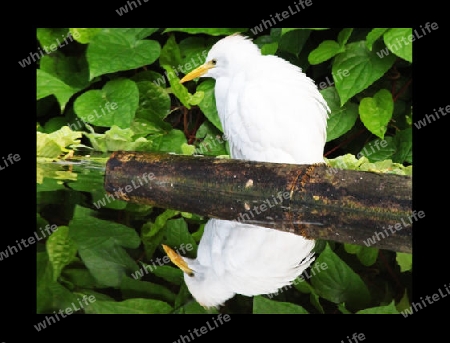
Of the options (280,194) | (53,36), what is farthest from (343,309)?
(53,36)

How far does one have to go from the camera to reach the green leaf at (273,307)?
1.06 m

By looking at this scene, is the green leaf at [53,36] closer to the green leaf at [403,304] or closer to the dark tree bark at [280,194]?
the dark tree bark at [280,194]

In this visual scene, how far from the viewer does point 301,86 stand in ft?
5.08

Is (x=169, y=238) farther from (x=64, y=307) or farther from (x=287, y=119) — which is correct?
(x=287, y=119)

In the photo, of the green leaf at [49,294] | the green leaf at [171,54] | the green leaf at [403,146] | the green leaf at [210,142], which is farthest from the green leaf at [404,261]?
the green leaf at [171,54]

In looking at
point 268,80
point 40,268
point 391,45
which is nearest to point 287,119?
point 268,80

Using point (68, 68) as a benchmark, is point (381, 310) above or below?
below

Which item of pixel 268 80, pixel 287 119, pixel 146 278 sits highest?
pixel 268 80

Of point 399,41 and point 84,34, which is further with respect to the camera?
point 84,34

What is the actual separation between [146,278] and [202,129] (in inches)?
38.9

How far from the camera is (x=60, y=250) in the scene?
48.0 inches

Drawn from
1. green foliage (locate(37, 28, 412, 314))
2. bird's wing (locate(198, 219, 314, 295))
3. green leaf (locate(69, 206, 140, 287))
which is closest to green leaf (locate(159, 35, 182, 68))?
green foliage (locate(37, 28, 412, 314))

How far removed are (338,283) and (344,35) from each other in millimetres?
960

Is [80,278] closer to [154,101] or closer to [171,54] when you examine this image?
[154,101]
